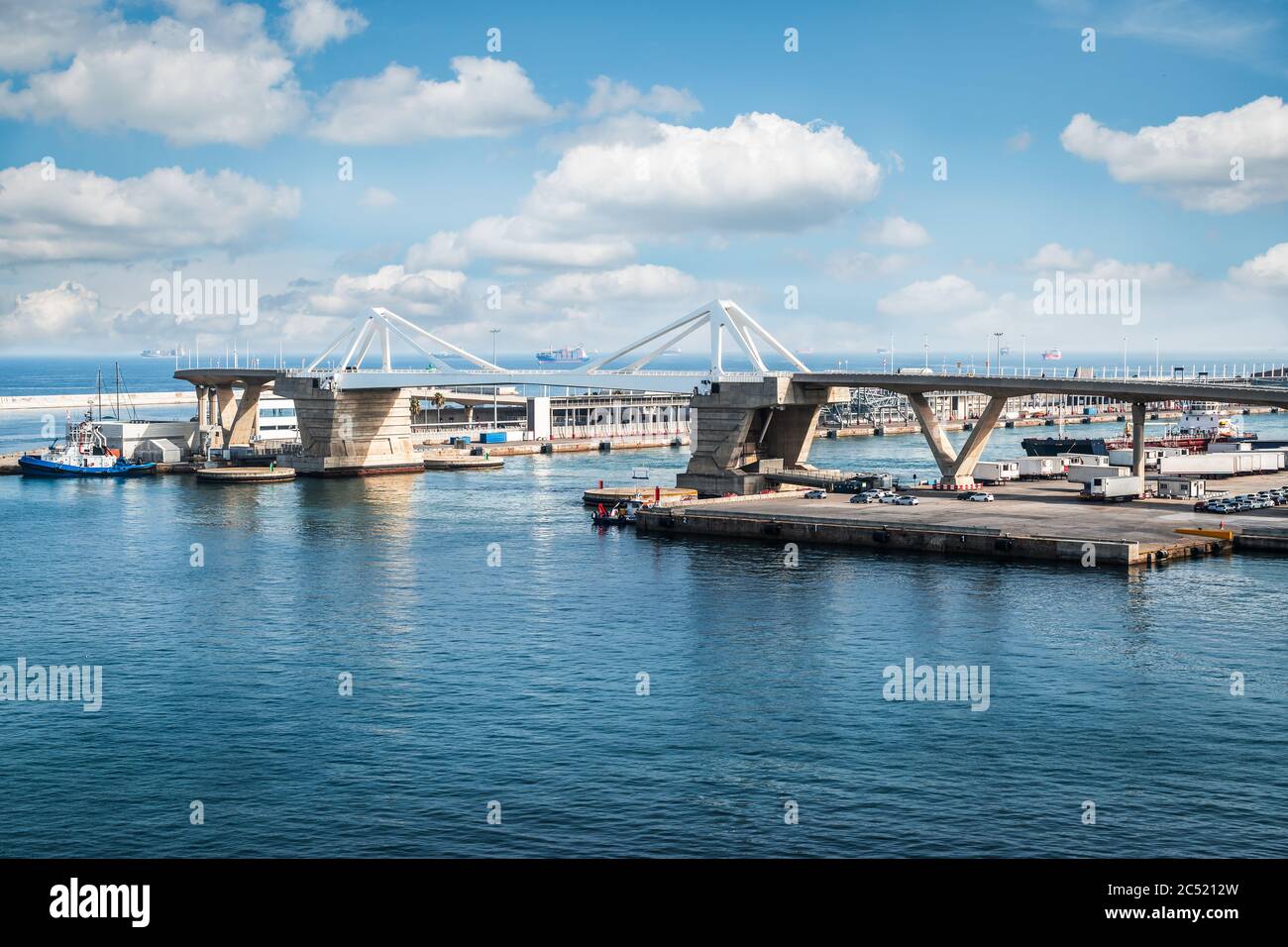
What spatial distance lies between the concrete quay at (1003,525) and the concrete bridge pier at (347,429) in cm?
6157

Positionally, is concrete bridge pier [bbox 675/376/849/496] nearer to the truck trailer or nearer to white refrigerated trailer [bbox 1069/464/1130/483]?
white refrigerated trailer [bbox 1069/464/1130/483]

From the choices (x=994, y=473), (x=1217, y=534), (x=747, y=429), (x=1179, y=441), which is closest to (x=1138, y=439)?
(x=994, y=473)

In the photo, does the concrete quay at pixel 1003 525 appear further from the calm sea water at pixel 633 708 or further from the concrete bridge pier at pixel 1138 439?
the concrete bridge pier at pixel 1138 439

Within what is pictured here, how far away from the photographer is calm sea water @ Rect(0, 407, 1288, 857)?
3916 cm

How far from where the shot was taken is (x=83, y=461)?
15662cm

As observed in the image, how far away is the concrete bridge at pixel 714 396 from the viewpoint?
114188mm

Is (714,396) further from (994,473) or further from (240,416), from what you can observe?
(240,416)

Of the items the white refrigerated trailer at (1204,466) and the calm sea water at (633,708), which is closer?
the calm sea water at (633,708)

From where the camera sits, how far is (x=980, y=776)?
43.1 m

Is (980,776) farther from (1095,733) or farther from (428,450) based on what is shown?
(428,450)

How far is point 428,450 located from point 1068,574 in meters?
119

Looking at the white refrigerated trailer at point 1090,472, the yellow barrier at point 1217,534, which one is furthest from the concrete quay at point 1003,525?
the white refrigerated trailer at point 1090,472

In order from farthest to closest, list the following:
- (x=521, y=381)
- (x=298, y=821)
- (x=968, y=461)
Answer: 1. (x=521, y=381)
2. (x=968, y=461)
3. (x=298, y=821)
